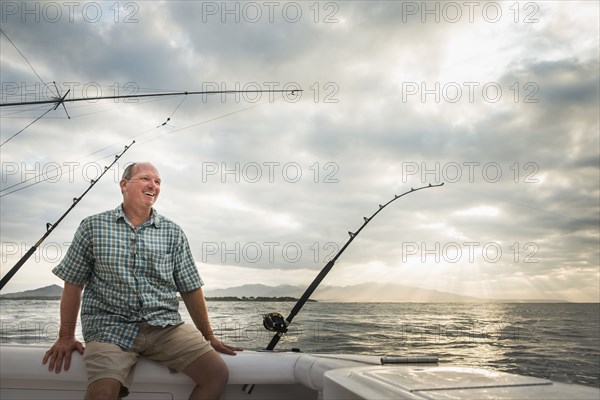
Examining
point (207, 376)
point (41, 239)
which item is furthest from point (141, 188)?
point (41, 239)

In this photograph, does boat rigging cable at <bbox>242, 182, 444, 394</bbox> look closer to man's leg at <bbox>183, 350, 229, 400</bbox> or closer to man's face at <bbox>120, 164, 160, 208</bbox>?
man's leg at <bbox>183, 350, 229, 400</bbox>

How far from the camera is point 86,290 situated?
234 cm

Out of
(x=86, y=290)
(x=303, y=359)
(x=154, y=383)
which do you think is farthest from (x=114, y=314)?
(x=303, y=359)

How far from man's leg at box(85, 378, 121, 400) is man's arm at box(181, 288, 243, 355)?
506 mm

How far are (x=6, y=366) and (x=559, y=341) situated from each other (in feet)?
49.2

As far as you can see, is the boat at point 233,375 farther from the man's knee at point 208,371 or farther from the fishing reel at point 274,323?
the fishing reel at point 274,323

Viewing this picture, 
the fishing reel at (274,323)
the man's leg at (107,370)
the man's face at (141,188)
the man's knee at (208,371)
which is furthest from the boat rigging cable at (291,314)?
the man's face at (141,188)

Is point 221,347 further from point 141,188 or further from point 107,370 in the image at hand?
point 141,188

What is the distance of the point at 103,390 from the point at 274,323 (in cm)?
100

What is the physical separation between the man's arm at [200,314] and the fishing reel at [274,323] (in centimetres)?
31

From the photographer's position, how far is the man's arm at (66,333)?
222 centimetres

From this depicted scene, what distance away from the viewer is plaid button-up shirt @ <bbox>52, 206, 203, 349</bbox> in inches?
88.5

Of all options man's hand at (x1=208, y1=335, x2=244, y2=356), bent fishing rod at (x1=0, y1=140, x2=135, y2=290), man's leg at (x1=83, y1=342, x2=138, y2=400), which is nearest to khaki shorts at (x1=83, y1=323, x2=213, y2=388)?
man's leg at (x1=83, y1=342, x2=138, y2=400)

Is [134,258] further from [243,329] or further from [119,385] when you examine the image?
[243,329]
